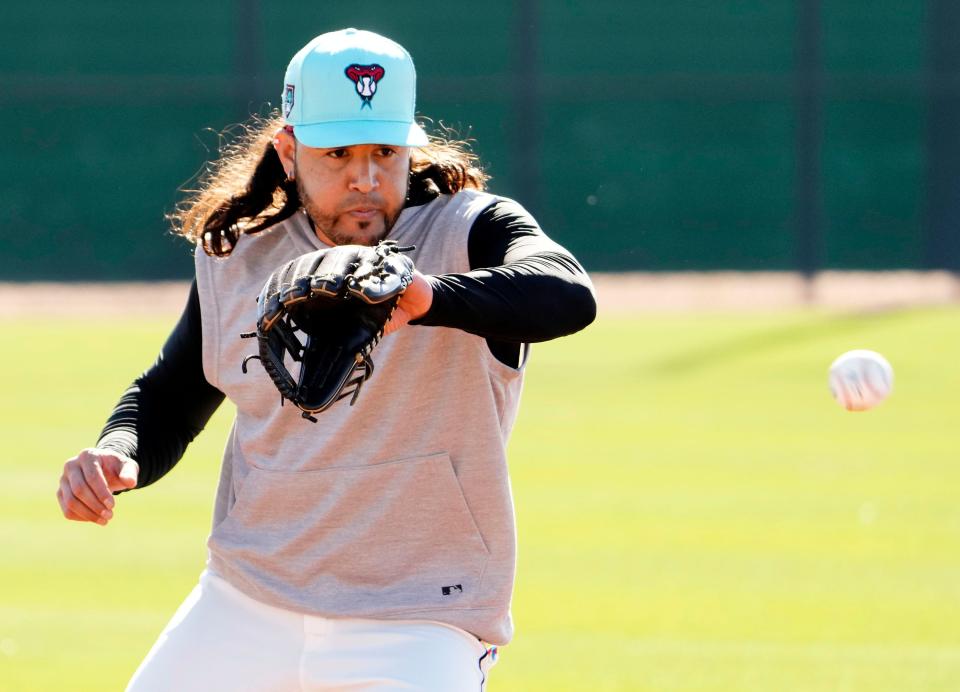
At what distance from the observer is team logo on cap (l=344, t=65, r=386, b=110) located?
332 centimetres

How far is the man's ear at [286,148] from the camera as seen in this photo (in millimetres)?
3604

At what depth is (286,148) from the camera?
3.62m

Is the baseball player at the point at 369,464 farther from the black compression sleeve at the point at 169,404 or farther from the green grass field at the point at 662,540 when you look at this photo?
the green grass field at the point at 662,540

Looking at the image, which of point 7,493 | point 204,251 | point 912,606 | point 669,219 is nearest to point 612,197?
point 669,219

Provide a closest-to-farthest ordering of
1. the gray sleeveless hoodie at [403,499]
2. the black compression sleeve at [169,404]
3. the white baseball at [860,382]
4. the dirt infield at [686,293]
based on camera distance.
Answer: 1. the gray sleeveless hoodie at [403,499]
2. the black compression sleeve at [169,404]
3. the white baseball at [860,382]
4. the dirt infield at [686,293]

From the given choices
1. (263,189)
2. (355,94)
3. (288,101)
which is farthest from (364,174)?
(263,189)

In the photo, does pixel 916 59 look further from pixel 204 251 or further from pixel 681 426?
pixel 204 251

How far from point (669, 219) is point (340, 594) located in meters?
22.3

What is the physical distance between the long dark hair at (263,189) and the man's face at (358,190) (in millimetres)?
143

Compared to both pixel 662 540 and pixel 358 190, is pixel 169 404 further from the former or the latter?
pixel 662 540

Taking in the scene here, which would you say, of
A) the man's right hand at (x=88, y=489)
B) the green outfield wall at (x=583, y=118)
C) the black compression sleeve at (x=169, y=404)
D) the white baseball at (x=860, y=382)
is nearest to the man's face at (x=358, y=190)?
the black compression sleeve at (x=169, y=404)

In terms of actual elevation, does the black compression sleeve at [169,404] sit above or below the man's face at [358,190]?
below

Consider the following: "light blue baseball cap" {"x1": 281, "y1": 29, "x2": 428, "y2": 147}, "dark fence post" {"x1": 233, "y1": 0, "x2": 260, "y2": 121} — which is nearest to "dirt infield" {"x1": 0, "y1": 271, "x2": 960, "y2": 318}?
"dark fence post" {"x1": 233, "y1": 0, "x2": 260, "y2": 121}

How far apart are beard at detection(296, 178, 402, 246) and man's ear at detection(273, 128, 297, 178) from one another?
0.18 m
